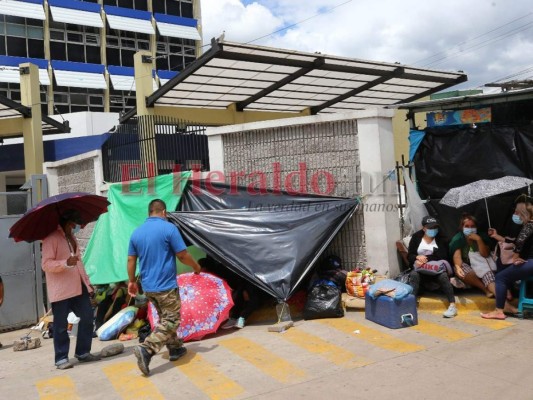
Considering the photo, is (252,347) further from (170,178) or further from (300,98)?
(300,98)

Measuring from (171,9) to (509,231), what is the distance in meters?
33.6

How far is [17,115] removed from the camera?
17703mm

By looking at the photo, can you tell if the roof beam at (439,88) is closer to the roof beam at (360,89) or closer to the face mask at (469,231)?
the roof beam at (360,89)

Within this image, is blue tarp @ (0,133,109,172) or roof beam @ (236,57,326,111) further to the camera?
blue tarp @ (0,133,109,172)

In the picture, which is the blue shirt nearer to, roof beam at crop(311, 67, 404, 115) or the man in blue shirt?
the man in blue shirt

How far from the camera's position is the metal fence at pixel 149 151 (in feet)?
31.4

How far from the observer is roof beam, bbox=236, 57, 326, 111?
1348 cm

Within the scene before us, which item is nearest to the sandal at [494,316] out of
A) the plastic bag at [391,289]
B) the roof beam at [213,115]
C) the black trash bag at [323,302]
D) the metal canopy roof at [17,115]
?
the plastic bag at [391,289]

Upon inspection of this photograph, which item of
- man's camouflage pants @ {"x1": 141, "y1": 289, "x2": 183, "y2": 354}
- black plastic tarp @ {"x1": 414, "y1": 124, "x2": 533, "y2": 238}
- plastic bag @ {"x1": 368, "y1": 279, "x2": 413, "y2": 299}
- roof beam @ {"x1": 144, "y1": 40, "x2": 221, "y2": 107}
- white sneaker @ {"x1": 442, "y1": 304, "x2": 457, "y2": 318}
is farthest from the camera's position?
roof beam @ {"x1": 144, "y1": 40, "x2": 221, "y2": 107}

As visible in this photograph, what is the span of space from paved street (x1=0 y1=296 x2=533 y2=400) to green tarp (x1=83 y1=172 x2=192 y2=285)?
1341 mm

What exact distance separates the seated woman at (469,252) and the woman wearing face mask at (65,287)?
440cm

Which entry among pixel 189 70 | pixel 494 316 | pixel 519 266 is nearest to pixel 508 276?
pixel 519 266

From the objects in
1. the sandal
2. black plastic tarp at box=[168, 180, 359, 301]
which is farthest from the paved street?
black plastic tarp at box=[168, 180, 359, 301]

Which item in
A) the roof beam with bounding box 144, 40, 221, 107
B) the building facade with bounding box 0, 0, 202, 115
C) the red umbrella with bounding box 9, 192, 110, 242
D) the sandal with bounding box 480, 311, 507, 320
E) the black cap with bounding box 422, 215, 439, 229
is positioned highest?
the building facade with bounding box 0, 0, 202, 115
